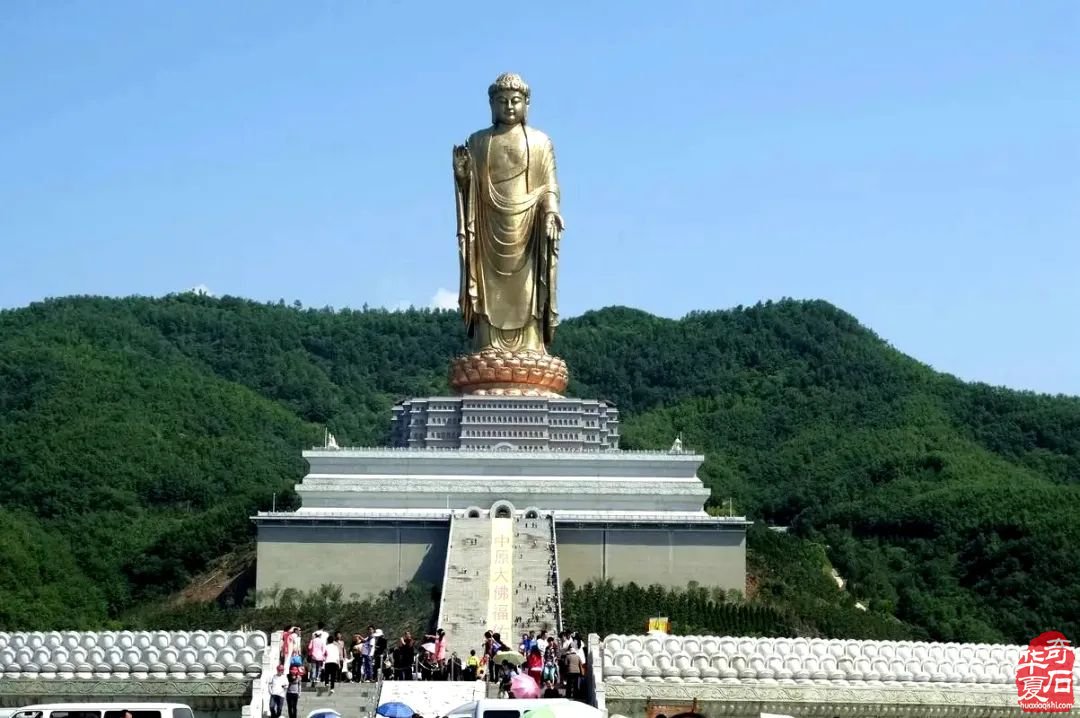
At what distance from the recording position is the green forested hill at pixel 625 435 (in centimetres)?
3550

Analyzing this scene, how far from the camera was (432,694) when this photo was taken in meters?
18.3

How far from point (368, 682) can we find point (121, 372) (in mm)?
38677

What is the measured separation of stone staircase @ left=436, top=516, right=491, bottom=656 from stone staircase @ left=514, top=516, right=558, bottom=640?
16.4 inches

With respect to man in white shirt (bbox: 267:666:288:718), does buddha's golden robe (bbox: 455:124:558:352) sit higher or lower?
higher

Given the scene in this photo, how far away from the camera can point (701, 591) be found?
28.5 metres

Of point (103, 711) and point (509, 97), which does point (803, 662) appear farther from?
point (509, 97)

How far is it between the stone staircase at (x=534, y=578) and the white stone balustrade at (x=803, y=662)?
20.9ft

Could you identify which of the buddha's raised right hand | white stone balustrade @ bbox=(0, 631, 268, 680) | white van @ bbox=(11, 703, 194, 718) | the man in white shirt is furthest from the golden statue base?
white van @ bbox=(11, 703, 194, 718)

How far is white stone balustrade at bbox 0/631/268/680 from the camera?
59.5 feet

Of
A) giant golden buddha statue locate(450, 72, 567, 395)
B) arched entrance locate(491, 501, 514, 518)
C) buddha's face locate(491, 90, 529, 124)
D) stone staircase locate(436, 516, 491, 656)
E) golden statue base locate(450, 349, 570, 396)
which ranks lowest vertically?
stone staircase locate(436, 516, 491, 656)

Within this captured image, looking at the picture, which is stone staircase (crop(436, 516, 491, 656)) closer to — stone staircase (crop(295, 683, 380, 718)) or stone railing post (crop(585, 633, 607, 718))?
stone staircase (crop(295, 683, 380, 718))

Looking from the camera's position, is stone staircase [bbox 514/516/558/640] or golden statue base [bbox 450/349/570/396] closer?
stone staircase [bbox 514/516/558/640]

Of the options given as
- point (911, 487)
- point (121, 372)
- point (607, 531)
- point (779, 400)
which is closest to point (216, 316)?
point (121, 372)

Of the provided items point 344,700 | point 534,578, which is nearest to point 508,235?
point 534,578
